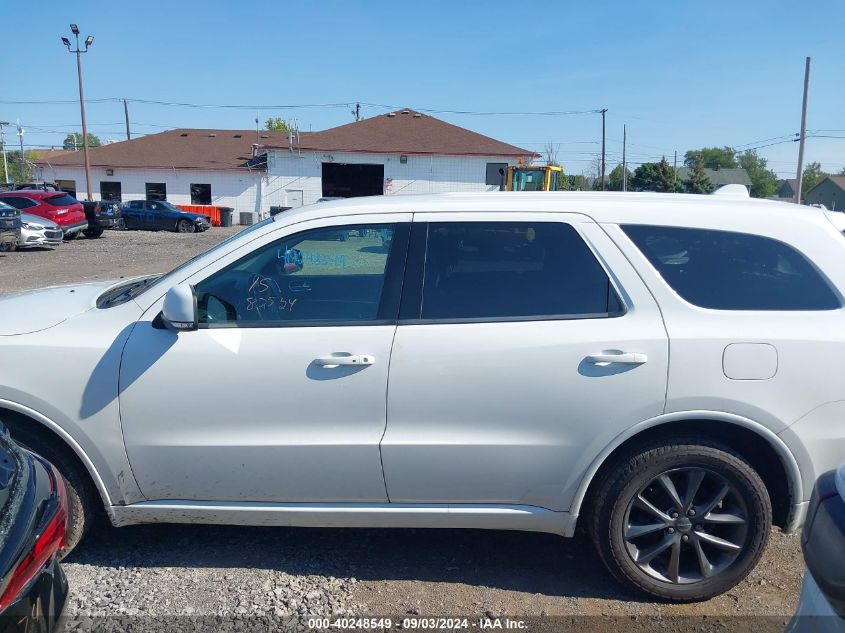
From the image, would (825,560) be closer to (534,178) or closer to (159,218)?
(534,178)

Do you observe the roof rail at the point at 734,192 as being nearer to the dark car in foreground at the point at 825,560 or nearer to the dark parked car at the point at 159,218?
the dark car in foreground at the point at 825,560

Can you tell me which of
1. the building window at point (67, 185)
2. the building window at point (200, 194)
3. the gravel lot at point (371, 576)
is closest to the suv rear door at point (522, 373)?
the gravel lot at point (371, 576)

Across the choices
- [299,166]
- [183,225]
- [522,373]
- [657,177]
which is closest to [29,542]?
[522,373]

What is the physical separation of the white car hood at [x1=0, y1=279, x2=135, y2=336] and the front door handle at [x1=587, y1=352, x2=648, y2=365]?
8.01 feet

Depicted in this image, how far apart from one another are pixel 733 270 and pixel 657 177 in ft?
199

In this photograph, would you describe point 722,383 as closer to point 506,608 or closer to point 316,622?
point 506,608

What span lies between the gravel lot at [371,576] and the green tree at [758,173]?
10667 cm

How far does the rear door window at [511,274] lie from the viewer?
3146 millimetres

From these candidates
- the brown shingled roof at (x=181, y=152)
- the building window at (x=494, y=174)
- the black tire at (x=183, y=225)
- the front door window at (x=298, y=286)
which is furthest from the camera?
the brown shingled roof at (x=181, y=152)

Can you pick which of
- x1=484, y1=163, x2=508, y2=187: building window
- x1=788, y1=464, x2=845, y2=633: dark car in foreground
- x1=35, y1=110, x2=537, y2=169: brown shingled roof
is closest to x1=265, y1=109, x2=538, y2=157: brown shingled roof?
x1=35, y1=110, x2=537, y2=169: brown shingled roof

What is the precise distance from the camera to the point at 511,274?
10.7 ft

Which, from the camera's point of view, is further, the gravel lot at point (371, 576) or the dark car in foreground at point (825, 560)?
the gravel lot at point (371, 576)

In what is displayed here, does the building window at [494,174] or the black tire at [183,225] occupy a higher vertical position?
the building window at [494,174]

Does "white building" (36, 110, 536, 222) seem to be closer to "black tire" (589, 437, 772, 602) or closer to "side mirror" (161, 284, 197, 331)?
"black tire" (589, 437, 772, 602)
